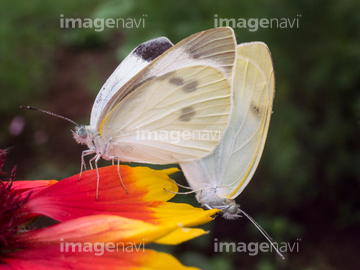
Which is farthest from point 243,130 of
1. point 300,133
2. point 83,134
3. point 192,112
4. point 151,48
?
point 300,133

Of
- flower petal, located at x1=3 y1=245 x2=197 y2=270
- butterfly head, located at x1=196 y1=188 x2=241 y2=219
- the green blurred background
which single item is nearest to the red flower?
flower petal, located at x1=3 y1=245 x2=197 y2=270

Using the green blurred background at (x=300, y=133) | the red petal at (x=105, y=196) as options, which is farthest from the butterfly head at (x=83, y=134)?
the green blurred background at (x=300, y=133)

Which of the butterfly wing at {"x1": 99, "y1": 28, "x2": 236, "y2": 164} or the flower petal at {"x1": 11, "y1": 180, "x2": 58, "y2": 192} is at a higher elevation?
the butterfly wing at {"x1": 99, "y1": 28, "x2": 236, "y2": 164}

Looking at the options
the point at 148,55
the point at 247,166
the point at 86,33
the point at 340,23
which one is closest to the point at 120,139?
the point at 148,55

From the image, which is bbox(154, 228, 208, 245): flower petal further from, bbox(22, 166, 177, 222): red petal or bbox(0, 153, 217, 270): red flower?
bbox(22, 166, 177, 222): red petal

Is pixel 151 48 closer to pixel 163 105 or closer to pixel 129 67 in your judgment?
pixel 129 67

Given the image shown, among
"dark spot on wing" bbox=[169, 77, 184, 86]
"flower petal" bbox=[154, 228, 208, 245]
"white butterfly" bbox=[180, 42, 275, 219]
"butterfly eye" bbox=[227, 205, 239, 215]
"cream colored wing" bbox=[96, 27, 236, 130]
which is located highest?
"cream colored wing" bbox=[96, 27, 236, 130]

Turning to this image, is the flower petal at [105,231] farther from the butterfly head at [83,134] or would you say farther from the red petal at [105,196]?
the butterfly head at [83,134]
